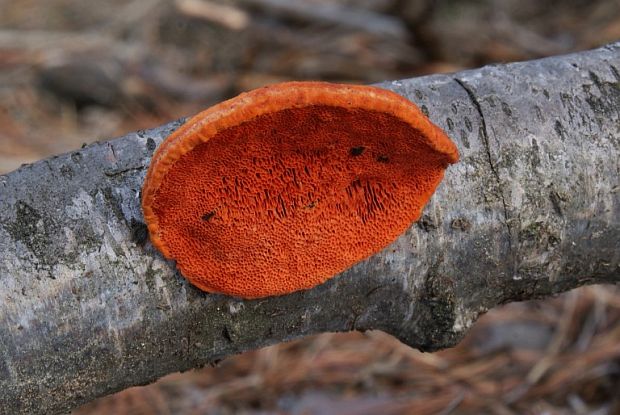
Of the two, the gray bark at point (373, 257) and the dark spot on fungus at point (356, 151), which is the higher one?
the dark spot on fungus at point (356, 151)

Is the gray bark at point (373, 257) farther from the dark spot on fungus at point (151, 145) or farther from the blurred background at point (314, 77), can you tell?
the blurred background at point (314, 77)

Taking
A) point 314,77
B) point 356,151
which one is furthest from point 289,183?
point 314,77

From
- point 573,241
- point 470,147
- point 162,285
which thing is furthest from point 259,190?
point 573,241

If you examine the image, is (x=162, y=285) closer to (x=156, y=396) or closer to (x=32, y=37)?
(x=156, y=396)

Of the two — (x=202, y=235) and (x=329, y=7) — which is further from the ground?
(x=329, y=7)

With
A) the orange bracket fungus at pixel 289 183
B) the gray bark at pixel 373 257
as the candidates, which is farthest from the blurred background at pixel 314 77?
the orange bracket fungus at pixel 289 183

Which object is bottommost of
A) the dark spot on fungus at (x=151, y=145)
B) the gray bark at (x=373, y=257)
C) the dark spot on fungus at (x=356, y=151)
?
the gray bark at (x=373, y=257)
